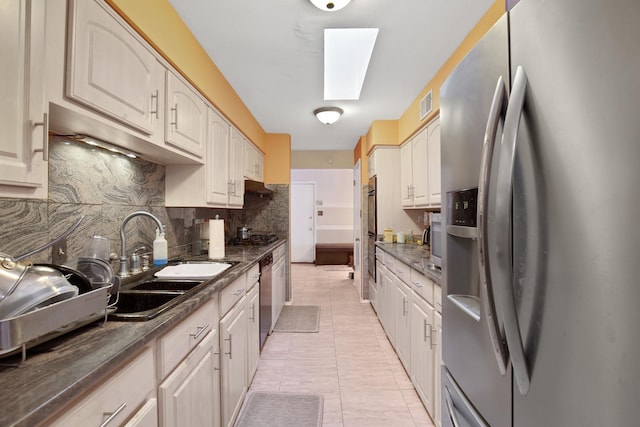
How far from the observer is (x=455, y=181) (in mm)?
1009

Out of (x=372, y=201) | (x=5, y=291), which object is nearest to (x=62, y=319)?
(x=5, y=291)

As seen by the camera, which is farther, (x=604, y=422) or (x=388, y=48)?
(x=388, y=48)

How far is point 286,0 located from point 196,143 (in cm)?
104

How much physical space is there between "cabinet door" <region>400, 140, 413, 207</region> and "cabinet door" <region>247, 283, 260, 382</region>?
6.53 ft

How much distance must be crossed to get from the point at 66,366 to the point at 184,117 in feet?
4.93

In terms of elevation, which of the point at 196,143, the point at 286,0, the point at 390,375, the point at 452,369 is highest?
the point at 286,0

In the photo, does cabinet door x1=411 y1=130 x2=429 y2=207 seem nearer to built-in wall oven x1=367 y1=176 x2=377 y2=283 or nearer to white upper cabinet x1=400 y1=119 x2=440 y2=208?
white upper cabinet x1=400 y1=119 x2=440 y2=208

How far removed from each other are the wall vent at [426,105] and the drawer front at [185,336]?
2386mm

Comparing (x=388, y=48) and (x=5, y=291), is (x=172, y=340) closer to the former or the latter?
(x=5, y=291)

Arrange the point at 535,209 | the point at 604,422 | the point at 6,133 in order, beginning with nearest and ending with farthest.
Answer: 1. the point at 604,422
2. the point at 535,209
3. the point at 6,133

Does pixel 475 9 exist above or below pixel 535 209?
above

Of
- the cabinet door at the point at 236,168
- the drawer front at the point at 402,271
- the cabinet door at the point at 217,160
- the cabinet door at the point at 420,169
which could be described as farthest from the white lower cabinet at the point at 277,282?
the cabinet door at the point at 420,169

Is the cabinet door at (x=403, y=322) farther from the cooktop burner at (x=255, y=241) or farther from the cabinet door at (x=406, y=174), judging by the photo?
the cooktop burner at (x=255, y=241)

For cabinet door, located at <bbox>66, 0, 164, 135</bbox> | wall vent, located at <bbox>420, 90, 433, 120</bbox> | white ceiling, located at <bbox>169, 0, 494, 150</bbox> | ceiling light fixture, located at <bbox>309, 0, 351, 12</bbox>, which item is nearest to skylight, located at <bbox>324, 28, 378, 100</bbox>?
white ceiling, located at <bbox>169, 0, 494, 150</bbox>
